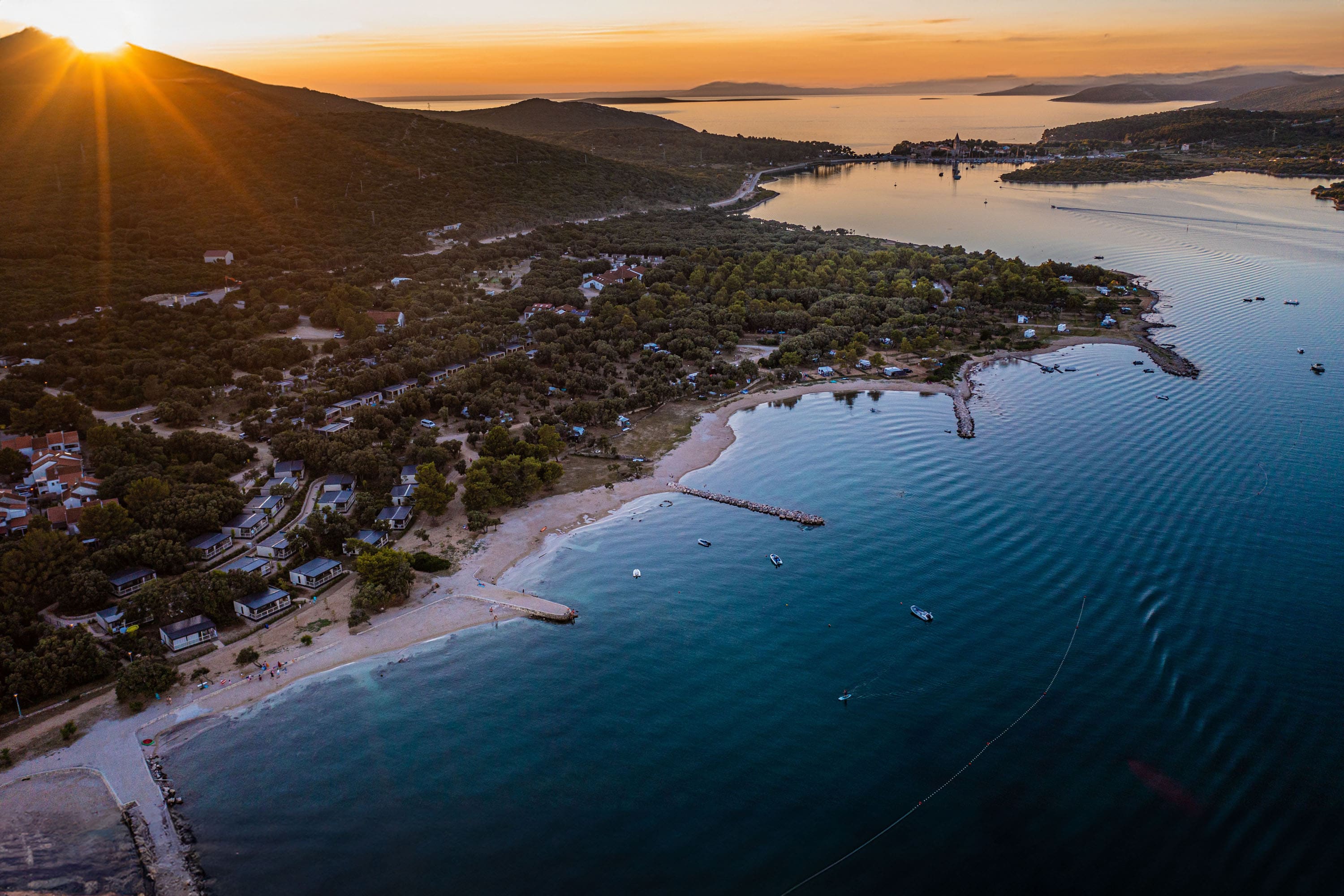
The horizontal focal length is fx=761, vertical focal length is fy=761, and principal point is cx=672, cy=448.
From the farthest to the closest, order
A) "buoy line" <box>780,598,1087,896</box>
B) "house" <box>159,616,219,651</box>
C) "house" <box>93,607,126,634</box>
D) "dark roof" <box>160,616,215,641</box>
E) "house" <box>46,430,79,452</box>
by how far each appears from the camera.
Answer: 1. "house" <box>46,430,79,452</box>
2. "house" <box>93,607,126,634</box>
3. "dark roof" <box>160,616,215,641</box>
4. "house" <box>159,616,219,651</box>
5. "buoy line" <box>780,598,1087,896</box>

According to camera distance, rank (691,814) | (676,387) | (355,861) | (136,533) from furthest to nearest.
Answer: (676,387), (136,533), (691,814), (355,861)

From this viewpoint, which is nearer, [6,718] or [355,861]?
[355,861]

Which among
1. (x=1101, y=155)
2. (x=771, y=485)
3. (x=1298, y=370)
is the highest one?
(x=1101, y=155)

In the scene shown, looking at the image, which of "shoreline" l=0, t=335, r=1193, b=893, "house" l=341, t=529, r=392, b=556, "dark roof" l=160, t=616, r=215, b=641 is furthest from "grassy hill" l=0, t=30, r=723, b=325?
"shoreline" l=0, t=335, r=1193, b=893

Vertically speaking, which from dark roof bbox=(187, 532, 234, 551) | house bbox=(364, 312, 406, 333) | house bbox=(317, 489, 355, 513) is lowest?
dark roof bbox=(187, 532, 234, 551)

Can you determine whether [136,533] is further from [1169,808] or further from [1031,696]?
[1169,808]

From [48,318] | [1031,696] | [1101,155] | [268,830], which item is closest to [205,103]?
[48,318]

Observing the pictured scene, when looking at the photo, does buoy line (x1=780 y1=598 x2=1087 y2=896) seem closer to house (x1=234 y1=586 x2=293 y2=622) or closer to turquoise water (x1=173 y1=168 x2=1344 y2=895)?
turquoise water (x1=173 y1=168 x2=1344 y2=895)
